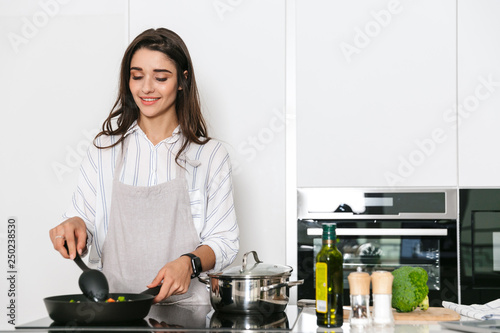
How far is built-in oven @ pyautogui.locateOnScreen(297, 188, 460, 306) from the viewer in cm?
260

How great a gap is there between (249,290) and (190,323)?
15 cm

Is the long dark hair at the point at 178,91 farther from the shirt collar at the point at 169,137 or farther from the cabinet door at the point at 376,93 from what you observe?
the cabinet door at the point at 376,93

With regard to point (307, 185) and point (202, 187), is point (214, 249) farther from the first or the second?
point (307, 185)

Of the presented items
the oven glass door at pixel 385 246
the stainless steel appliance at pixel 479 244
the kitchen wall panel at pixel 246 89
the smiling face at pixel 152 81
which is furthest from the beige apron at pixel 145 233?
the stainless steel appliance at pixel 479 244

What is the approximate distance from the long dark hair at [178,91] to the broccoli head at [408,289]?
905mm

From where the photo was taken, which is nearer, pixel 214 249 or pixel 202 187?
pixel 214 249

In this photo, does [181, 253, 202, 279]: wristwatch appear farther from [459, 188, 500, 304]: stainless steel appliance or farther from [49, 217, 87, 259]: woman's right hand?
[459, 188, 500, 304]: stainless steel appliance

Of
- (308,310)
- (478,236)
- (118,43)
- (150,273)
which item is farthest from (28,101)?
(478,236)

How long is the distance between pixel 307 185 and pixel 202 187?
74 cm

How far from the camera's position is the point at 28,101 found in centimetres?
275

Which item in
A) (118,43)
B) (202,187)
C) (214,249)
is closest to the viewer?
(214,249)

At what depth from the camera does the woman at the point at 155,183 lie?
1916mm

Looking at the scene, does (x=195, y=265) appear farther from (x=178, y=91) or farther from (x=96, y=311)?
(x=178, y=91)

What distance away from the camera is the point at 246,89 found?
2.66 meters
